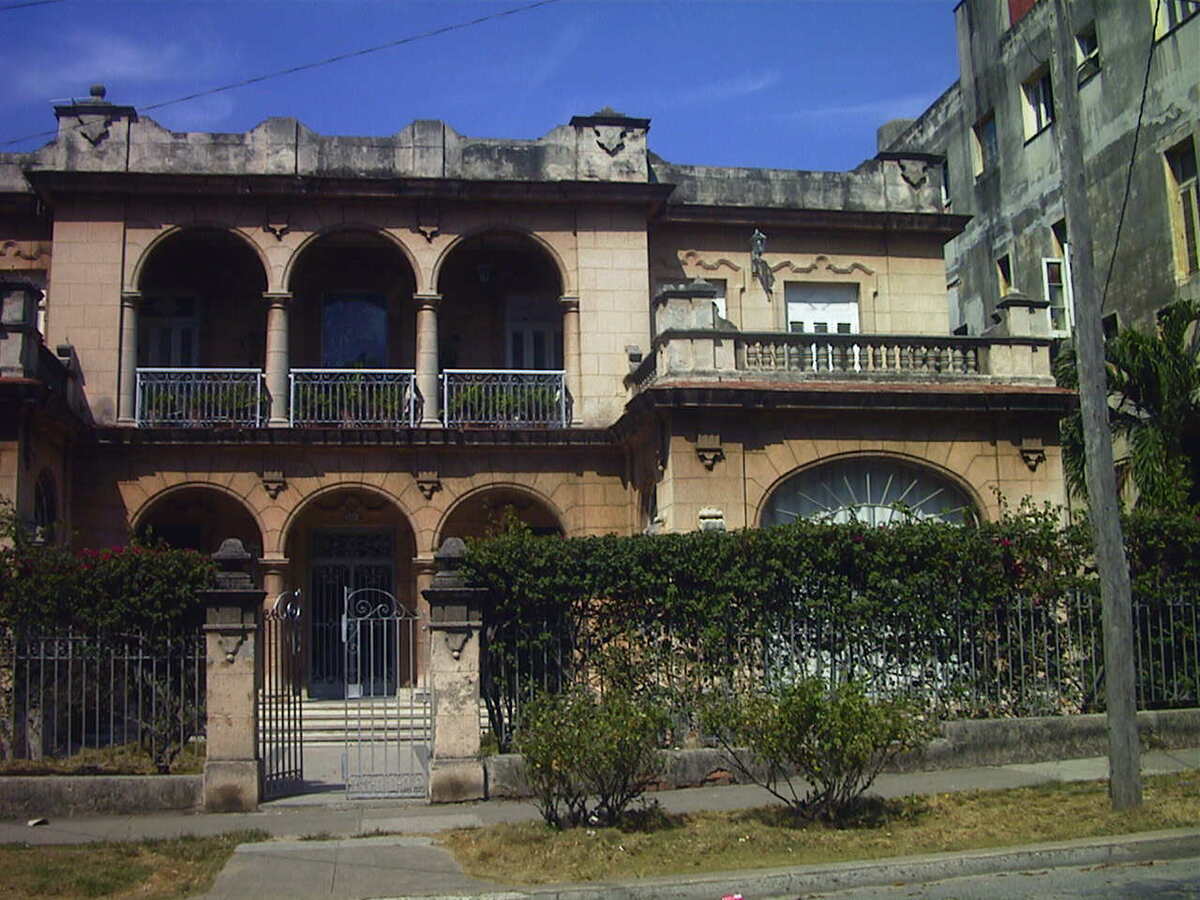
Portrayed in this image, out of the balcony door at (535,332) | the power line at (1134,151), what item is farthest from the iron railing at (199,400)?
the power line at (1134,151)

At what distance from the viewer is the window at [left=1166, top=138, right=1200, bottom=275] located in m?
23.5

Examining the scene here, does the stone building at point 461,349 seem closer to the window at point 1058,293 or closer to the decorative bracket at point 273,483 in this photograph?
the decorative bracket at point 273,483

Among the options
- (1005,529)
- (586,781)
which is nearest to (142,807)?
(586,781)

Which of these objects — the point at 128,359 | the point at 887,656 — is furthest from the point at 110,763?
the point at 128,359

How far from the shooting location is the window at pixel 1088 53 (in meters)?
26.5

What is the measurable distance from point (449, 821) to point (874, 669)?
5209mm

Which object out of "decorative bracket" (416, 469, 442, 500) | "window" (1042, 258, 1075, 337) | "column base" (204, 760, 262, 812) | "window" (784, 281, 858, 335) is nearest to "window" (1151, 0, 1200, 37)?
"window" (1042, 258, 1075, 337)

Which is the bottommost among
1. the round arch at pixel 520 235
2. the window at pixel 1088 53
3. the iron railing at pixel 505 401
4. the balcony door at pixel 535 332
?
the iron railing at pixel 505 401

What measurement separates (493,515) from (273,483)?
4030 millimetres

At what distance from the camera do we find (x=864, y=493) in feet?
64.0

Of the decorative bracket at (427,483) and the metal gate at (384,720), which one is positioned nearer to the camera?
the metal gate at (384,720)

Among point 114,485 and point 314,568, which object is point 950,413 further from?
point 114,485

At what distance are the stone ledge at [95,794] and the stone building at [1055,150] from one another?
17650 millimetres

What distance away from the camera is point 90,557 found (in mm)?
14039
